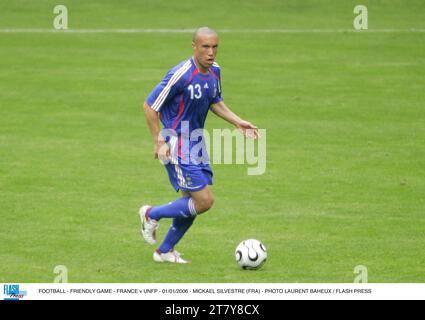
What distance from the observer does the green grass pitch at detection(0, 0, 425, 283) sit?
12.5 metres

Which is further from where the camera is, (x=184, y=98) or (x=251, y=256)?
(x=184, y=98)

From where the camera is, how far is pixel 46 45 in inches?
1288

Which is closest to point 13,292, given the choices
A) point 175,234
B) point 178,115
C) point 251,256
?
point 175,234

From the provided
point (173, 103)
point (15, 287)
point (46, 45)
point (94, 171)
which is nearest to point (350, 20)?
point (46, 45)

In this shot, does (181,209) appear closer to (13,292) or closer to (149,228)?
(149,228)

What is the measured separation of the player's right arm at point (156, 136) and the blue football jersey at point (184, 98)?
0.06 meters

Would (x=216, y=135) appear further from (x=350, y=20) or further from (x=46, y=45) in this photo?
(x=350, y=20)

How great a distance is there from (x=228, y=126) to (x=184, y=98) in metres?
10.7

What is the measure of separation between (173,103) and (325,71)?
17.7 m

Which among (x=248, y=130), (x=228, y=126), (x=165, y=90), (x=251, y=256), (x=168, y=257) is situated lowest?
(x=251, y=256)

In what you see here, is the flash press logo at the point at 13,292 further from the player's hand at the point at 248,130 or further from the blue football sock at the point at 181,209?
the player's hand at the point at 248,130

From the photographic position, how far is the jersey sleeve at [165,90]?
1155 cm

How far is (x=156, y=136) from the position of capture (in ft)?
37.9

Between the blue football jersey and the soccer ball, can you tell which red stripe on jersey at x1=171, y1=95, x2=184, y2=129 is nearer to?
the blue football jersey
